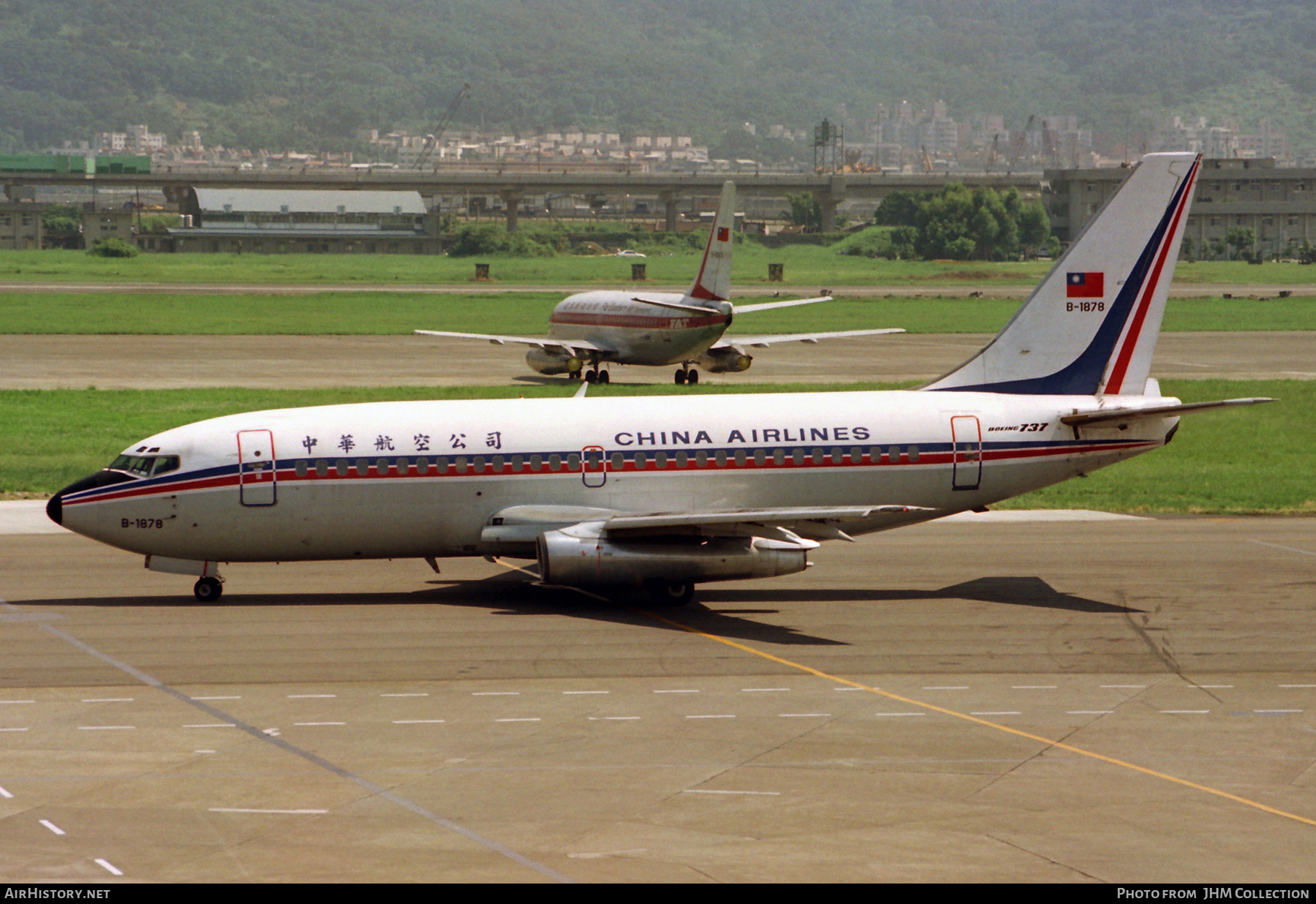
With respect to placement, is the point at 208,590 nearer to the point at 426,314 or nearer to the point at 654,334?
the point at 654,334

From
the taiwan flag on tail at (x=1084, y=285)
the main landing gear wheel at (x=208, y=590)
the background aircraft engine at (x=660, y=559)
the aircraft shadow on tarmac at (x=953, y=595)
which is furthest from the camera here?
the taiwan flag on tail at (x=1084, y=285)

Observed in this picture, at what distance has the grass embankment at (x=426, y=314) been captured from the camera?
104562mm

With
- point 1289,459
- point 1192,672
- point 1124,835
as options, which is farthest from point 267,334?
point 1124,835

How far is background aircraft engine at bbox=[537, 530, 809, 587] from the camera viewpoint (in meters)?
31.3

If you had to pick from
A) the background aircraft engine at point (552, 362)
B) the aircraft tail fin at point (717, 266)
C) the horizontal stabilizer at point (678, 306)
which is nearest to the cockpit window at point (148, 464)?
the aircraft tail fin at point (717, 266)

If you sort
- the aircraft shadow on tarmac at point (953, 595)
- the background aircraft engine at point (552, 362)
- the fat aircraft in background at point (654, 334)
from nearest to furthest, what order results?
the aircraft shadow on tarmac at point (953, 595) → the fat aircraft in background at point (654, 334) → the background aircraft engine at point (552, 362)

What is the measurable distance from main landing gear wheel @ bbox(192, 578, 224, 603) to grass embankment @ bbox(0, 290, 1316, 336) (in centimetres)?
6844

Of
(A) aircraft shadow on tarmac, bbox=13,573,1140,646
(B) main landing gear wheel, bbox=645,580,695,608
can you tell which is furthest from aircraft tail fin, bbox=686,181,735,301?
(B) main landing gear wheel, bbox=645,580,695,608

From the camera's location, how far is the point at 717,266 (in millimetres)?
68438

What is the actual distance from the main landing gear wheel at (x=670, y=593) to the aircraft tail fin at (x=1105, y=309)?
327 inches

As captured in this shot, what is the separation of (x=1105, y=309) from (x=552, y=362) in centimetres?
4245

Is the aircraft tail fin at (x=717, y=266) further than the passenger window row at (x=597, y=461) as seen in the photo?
Yes

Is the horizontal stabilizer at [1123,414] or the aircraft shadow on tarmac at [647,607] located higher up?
the horizontal stabilizer at [1123,414]

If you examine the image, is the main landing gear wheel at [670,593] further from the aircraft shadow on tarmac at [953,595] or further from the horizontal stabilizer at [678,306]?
the horizontal stabilizer at [678,306]
